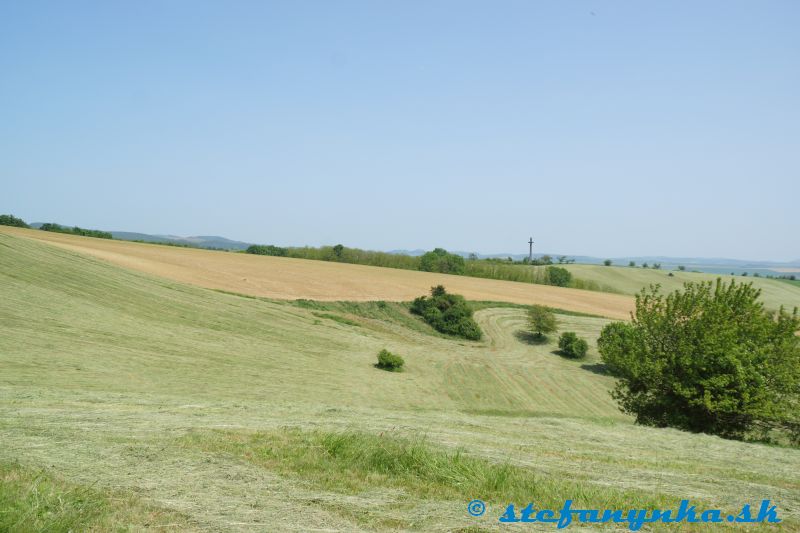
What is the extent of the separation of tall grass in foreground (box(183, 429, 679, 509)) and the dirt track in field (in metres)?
45.8

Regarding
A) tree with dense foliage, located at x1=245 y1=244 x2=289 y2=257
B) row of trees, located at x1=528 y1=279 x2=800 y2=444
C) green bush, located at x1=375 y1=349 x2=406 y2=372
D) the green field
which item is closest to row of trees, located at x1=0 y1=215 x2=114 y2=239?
tree with dense foliage, located at x1=245 y1=244 x2=289 y2=257

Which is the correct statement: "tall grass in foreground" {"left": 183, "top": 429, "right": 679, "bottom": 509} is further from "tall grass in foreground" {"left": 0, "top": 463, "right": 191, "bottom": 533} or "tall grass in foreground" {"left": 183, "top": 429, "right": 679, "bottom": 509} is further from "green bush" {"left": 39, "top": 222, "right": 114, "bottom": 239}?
"green bush" {"left": 39, "top": 222, "right": 114, "bottom": 239}

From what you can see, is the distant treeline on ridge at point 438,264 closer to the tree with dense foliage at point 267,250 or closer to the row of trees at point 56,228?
the tree with dense foliage at point 267,250

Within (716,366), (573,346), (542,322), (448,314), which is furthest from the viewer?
(448,314)

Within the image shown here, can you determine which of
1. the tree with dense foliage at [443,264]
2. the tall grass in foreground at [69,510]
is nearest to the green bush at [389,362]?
the tall grass in foreground at [69,510]

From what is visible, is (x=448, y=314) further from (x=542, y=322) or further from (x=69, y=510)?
(x=69, y=510)

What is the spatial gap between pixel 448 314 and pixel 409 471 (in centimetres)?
4891

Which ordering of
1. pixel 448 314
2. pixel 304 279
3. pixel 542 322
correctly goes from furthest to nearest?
1. pixel 304 279
2. pixel 448 314
3. pixel 542 322

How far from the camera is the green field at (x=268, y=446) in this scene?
7902mm

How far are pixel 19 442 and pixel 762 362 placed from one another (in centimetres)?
2575

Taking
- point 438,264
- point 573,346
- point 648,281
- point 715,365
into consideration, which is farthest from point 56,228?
point 648,281

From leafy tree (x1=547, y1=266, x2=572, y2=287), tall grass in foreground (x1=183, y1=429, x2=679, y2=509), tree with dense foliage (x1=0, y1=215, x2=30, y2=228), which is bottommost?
tall grass in foreground (x1=183, y1=429, x2=679, y2=509)

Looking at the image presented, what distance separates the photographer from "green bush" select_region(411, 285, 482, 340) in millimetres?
57031

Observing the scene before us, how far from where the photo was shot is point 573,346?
53875 millimetres
